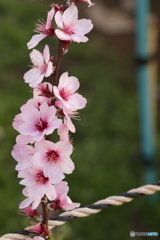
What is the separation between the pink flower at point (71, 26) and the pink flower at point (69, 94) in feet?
0.32

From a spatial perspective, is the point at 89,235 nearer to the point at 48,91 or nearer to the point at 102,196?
the point at 102,196

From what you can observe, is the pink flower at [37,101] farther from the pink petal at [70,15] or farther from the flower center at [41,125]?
the pink petal at [70,15]

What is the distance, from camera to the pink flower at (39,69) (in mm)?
1061

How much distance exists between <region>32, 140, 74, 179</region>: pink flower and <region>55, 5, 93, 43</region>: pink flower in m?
0.28

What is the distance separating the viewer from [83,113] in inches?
221

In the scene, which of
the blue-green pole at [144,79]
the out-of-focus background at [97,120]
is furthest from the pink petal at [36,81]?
the blue-green pole at [144,79]

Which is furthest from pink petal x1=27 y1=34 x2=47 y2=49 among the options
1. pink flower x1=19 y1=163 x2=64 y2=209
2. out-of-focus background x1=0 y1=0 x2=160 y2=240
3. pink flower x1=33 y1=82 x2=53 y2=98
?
out-of-focus background x1=0 y1=0 x2=160 y2=240

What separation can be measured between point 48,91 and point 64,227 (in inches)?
81.5

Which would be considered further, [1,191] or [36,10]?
[36,10]

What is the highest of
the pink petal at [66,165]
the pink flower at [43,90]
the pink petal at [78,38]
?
the pink petal at [78,38]

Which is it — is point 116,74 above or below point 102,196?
above

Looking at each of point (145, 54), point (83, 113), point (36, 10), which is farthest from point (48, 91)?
point (36, 10)

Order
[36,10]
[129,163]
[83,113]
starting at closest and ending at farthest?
[129,163] → [83,113] → [36,10]

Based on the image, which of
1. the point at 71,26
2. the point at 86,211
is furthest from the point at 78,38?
the point at 86,211
